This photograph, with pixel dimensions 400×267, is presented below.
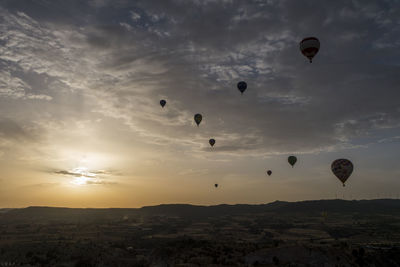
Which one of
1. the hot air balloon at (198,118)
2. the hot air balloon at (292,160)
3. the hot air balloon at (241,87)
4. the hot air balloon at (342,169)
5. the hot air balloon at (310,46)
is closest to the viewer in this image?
the hot air balloon at (310,46)

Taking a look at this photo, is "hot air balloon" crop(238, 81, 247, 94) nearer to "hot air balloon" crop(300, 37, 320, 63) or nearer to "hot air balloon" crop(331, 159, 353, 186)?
"hot air balloon" crop(300, 37, 320, 63)

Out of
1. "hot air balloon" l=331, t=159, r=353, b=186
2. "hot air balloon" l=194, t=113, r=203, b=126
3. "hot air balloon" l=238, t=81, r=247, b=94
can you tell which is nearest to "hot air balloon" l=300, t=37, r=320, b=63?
"hot air balloon" l=238, t=81, r=247, b=94

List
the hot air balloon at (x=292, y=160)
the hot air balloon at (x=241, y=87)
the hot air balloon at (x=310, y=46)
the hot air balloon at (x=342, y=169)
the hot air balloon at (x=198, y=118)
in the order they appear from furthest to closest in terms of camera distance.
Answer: the hot air balloon at (x=292, y=160), the hot air balloon at (x=198, y=118), the hot air balloon at (x=241, y=87), the hot air balloon at (x=342, y=169), the hot air balloon at (x=310, y=46)

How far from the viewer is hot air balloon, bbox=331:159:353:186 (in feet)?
190

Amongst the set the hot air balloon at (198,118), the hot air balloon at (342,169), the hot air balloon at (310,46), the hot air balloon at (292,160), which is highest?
the hot air balloon at (310,46)

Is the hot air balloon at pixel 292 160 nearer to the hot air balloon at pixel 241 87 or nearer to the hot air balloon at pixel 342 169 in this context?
the hot air balloon at pixel 342 169

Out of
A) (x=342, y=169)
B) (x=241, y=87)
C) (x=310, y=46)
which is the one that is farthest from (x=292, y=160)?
(x=310, y=46)

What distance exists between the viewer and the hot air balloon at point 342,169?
58.0 m

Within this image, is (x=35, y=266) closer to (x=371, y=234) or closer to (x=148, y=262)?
(x=148, y=262)

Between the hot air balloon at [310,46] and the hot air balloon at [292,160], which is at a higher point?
the hot air balloon at [310,46]

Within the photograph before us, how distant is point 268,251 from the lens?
58000mm

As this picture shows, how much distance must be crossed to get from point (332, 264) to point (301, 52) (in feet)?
115

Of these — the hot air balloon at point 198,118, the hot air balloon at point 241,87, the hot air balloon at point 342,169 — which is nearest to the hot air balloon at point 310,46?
the hot air balloon at point 241,87

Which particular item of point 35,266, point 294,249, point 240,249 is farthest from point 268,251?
point 35,266
